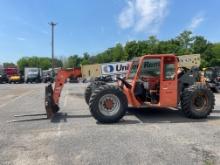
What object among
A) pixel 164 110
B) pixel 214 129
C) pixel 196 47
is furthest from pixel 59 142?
pixel 196 47

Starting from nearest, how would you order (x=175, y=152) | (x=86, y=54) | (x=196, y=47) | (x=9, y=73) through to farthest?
(x=175, y=152), (x=9, y=73), (x=196, y=47), (x=86, y=54)

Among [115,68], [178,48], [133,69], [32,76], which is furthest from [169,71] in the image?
[178,48]

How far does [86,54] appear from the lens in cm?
11294

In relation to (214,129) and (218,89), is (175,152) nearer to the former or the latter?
(214,129)

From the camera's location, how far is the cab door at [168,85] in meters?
11.5

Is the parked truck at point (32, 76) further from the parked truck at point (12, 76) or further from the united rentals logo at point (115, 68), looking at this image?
the united rentals logo at point (115, 68)

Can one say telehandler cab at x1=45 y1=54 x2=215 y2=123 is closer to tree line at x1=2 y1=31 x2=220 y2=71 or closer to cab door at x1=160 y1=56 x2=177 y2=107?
cab door at x1=160 y1=56 x2=177 y2=107

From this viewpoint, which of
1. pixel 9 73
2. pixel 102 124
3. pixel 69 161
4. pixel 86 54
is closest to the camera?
pixel 69 161

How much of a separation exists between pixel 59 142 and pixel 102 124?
8.51 ft

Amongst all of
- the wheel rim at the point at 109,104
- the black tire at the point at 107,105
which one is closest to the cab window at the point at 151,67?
the black tire at the point at 107,105

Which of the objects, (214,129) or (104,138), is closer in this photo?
(104,138)

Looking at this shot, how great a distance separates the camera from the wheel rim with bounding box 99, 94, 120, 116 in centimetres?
1090

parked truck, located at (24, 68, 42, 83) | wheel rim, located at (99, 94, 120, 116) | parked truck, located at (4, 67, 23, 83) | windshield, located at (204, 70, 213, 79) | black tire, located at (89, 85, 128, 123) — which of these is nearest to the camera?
black tire, located at (89, 85, 128, 123)

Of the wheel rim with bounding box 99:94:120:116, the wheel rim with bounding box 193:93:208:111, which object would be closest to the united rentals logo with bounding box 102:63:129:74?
the wheel rim with bounding box 99:94:120:116
